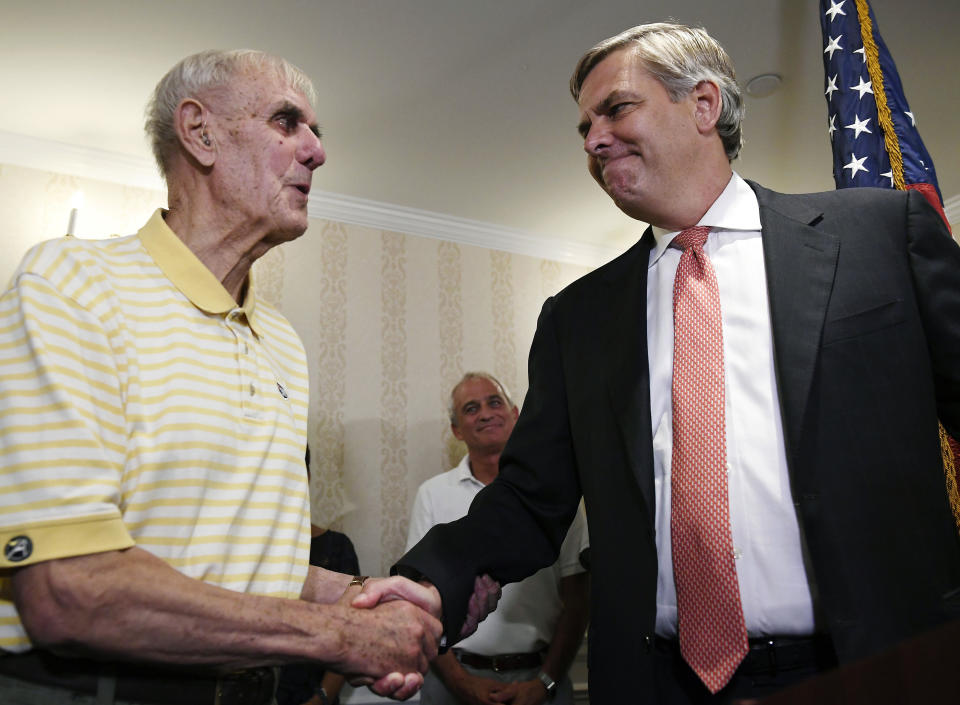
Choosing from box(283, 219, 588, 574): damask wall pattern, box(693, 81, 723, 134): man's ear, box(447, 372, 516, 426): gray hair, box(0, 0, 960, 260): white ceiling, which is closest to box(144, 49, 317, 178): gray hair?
box(693, 81, 723, 134): man's ear

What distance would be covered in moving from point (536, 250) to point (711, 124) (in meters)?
3.08

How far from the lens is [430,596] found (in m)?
1.42

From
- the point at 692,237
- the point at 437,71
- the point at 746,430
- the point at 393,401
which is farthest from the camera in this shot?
the point at 393,401

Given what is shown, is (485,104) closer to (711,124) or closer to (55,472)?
(711,124)

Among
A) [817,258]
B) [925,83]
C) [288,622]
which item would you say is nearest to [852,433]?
[817,258]

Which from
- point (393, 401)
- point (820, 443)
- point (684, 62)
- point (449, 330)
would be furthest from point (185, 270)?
point (449, 330)

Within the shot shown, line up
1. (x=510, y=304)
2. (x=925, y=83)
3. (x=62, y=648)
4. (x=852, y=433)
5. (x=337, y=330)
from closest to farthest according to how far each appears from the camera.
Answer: (x=62, y=648) → (x=852, y=433) → (x=925, y=83) → (x=337, y=330) → (x=510, y=304)

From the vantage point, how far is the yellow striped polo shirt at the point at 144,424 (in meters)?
0.86

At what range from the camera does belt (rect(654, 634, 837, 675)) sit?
3.72 ft

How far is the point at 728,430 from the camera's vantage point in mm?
1275

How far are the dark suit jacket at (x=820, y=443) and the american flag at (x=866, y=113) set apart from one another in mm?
866

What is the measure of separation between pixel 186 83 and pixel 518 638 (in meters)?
2.25

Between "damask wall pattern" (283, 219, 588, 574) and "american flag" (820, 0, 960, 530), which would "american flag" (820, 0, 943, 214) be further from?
"damask wall pattern" (283, 219, 588, 574)

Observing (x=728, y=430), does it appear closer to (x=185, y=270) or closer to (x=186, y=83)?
(x=185, y=270)
